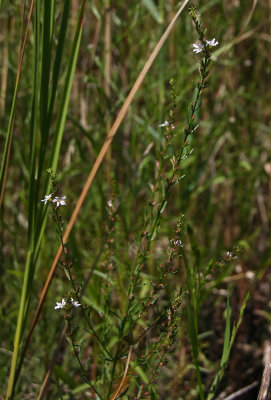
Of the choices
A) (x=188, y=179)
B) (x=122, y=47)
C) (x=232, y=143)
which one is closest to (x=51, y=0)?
(x=188, y=179)

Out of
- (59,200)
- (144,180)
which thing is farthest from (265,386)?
(144,180)

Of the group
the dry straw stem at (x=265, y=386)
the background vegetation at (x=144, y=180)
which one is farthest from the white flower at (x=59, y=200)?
the dry straw stem at (x=265, y=386)

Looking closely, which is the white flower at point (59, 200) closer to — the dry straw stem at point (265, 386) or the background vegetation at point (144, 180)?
the background vegetation at point (144, 180)

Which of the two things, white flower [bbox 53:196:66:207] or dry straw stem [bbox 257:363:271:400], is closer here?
white flower [bbox 53:196:66:207]

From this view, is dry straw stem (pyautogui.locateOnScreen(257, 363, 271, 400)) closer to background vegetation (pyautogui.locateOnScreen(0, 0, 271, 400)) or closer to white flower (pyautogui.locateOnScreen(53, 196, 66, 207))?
background vegetation (pyautogui.locateOnScreen(0, 0, 271, 400))

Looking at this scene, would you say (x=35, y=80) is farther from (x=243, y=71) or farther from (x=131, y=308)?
(x=243, y=71)

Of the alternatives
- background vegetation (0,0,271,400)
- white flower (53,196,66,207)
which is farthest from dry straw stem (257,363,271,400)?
white flower (53,196,66,207)

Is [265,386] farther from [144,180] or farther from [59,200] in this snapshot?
[144,180]

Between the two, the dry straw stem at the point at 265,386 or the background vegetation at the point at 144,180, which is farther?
the background vegetation at the point at 144,180
